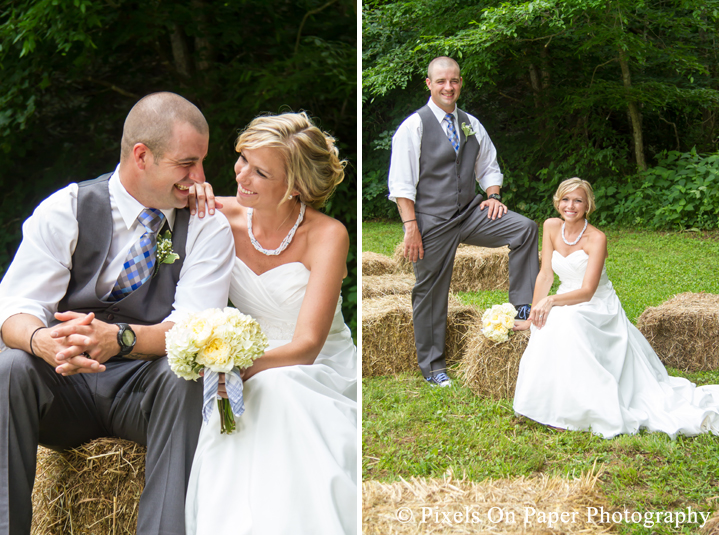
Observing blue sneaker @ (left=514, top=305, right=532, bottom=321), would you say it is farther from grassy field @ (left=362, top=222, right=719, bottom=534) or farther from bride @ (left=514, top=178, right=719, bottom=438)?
grassy field @ (left=362, top=222, right=719, bottom=534)

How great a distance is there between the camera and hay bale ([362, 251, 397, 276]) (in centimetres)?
361

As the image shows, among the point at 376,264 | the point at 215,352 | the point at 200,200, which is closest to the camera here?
the point at 215,352

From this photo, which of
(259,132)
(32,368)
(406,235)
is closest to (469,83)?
(406,235)

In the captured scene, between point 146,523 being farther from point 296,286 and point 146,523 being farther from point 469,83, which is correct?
point 469,83

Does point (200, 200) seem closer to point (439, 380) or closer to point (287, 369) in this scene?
point (287, 369)

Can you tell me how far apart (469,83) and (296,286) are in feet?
4.04

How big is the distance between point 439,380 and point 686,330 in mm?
1183

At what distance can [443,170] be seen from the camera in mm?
2953

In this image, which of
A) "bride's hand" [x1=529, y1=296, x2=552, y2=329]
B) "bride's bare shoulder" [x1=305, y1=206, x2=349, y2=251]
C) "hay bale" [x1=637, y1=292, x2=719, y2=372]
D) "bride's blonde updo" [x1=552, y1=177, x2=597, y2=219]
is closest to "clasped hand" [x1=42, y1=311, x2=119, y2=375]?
"bride's bare shoulder" [x1=305, y1=206, x2=349, y2=251]

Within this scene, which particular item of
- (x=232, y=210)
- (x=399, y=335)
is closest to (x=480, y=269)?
(x=399, y=335)

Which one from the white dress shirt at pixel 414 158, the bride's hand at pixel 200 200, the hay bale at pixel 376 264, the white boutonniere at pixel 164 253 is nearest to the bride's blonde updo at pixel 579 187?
the white dress shirt at pixel 414 158

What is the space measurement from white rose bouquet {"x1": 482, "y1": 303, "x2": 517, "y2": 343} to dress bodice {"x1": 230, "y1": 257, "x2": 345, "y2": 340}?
973 mm

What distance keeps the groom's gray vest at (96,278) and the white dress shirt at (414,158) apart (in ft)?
4.05

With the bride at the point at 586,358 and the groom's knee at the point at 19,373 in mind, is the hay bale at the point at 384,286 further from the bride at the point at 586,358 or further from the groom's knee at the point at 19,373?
the groom's knee at the point at 19,373
